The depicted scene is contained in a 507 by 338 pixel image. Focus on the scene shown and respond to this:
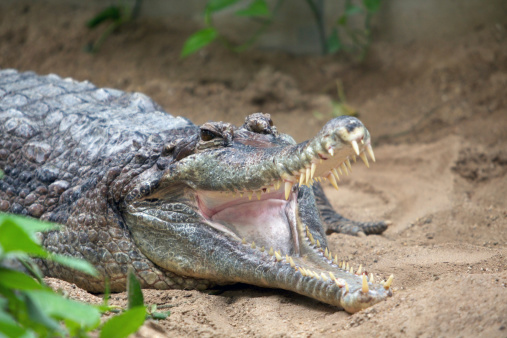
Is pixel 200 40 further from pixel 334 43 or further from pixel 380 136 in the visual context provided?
pixel 380 136

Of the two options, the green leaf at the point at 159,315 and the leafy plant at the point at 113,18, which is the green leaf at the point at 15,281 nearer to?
the green leaf at the point at 159,315

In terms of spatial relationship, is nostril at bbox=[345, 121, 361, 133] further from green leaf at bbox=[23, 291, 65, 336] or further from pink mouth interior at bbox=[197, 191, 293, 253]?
green leaf at bbox=[23, 291, 65, 336]

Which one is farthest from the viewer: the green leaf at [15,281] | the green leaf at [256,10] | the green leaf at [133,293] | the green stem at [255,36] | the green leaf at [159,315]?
the green stem at [255,36]

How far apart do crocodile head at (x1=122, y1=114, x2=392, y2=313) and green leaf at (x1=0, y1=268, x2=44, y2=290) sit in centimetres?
142

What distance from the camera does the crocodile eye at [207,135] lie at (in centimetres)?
331

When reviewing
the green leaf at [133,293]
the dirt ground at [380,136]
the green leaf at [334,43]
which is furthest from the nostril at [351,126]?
the green leaf at [334,43]

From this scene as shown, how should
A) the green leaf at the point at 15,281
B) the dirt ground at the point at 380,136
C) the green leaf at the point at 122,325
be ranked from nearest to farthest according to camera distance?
the green leaf at the point at 15,281, the green leaf at the point at 122,325, the dirt ground at the point at 380,136

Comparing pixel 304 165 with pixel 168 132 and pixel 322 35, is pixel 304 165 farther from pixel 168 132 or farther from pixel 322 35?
pixel 322 35

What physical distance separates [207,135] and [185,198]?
0.41 metres

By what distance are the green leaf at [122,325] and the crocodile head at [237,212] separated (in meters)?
1.12

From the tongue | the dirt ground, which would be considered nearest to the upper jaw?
the tongue

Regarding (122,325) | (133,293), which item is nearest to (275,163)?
(133,293)

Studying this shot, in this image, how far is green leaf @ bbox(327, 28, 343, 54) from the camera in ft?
24.3

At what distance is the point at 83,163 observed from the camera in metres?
3.88
